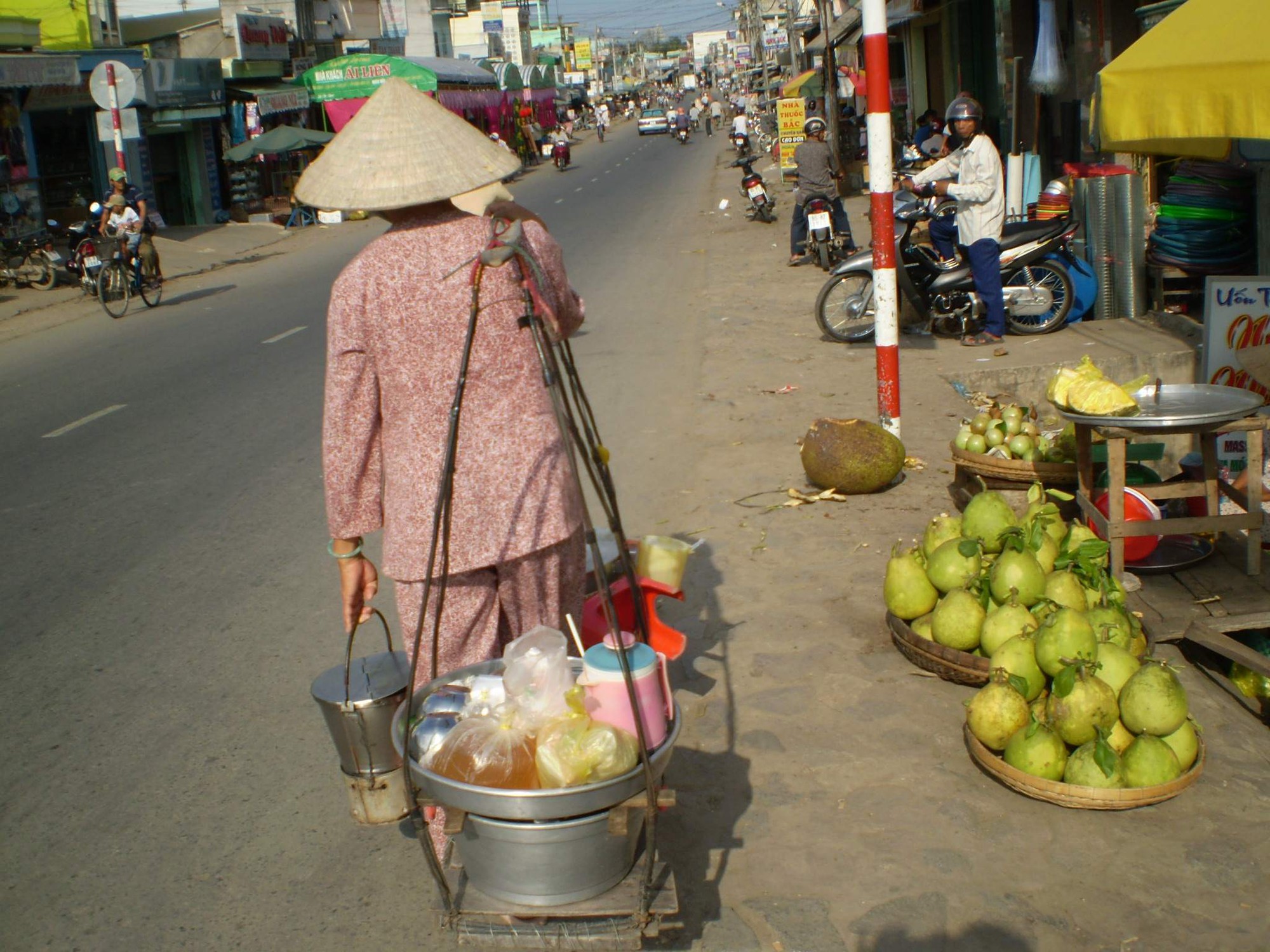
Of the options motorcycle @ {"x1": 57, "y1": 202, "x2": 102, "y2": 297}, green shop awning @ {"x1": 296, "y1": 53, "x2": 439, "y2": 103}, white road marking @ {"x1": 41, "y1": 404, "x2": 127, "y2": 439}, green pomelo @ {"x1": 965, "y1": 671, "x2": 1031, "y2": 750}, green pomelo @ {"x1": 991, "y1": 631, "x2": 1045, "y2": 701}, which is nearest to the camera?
green pomelo @ {"x1": 965, "y1": 671, "x2": 1031, "y2": 750}

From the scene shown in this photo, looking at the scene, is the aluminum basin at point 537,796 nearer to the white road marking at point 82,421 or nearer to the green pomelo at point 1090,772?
the green pomelo at point 1090,772

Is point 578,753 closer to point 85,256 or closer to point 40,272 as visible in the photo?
point 85,256

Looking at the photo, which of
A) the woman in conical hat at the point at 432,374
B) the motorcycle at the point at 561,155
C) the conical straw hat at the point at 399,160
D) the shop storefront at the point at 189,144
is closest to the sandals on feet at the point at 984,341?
the woman in conical hat at the point at 432,374

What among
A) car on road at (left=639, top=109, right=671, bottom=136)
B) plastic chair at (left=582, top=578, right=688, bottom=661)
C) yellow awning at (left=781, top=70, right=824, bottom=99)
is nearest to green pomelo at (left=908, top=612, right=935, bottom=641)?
plastic chair at (left=582, top=578, right=688, bottom=661)

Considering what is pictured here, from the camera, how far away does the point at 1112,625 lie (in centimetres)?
351

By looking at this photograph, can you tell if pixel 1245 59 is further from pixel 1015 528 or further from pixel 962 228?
pixel 962 228

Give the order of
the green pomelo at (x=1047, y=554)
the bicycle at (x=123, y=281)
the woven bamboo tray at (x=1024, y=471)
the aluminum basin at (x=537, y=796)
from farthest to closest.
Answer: the bicycle at (x=123, y=281) → the woven bamboo tray at (x=1024, y=471) → the green pomelo at (x=1047, y=554) → the aluminum basin at (x=537, y=796)

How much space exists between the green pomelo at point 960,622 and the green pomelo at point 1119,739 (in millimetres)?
620

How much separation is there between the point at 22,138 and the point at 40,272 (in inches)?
158

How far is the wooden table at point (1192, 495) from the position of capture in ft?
13.6

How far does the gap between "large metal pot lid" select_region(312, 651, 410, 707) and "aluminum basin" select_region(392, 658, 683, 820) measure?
0.52 metres

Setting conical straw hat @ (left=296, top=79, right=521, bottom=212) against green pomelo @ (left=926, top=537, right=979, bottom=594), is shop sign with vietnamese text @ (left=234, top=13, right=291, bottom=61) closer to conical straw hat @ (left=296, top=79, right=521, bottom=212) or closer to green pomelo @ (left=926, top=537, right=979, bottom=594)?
green pomelo @ (left=926, top=537, right=979, bottom=594)

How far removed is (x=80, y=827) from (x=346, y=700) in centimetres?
114

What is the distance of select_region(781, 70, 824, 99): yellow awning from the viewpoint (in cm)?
2977
